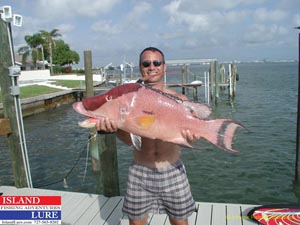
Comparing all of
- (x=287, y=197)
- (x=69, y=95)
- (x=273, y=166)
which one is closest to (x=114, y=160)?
(x=287, y=197)

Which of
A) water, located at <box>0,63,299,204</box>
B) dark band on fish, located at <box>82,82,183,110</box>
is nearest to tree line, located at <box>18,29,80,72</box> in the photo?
water, located at <box>0,63,299,204</box>

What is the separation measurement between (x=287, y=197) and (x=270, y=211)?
3663 millimetres

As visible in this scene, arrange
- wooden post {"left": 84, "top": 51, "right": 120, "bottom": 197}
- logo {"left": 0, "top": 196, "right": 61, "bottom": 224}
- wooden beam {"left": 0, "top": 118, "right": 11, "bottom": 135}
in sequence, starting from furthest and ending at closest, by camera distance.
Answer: wooden beam {"left": 0, "top": 118, "right": 11, "bottom": 135}, wooden post {"left": 84, "top": 51, "right": 120, "bottom": 197}, logo {"left": 0, "top": 196, "right": 61, "bottom": 224}

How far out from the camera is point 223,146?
2520 mm

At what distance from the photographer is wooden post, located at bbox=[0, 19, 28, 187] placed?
16.7 ft

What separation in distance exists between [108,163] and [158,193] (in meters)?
2.27

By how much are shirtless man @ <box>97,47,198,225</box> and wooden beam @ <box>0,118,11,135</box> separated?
3003 millimetres

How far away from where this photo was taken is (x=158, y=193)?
296cm

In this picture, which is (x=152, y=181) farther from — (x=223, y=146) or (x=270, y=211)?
(x=270, y=211)

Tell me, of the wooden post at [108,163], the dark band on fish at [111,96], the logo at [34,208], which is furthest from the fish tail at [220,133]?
the wooden post at [108,163]

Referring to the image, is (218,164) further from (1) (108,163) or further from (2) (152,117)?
(2) (152,117)

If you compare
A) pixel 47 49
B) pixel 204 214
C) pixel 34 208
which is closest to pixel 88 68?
pixel 34 208

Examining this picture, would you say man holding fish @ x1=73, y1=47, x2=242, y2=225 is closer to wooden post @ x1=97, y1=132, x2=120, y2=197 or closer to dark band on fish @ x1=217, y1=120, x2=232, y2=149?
dark band on fish @ x1=217, y1=120, x2=232, y2=149

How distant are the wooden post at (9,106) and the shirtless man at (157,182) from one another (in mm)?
2977
